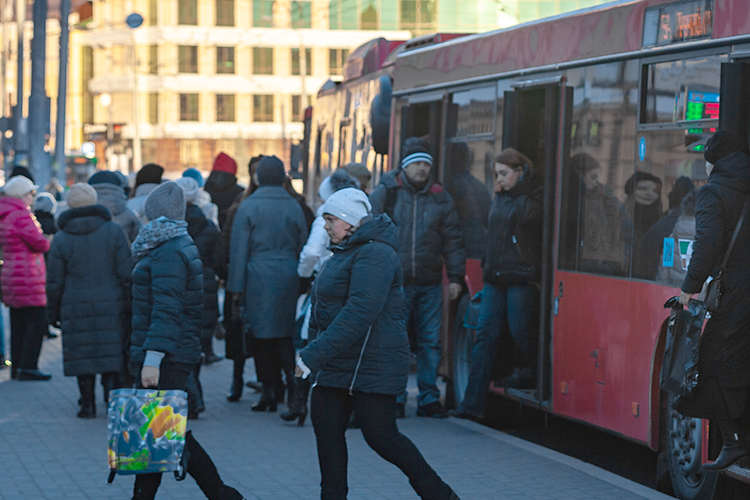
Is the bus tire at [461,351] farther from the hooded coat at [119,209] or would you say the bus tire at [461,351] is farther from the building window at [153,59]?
the building window at [153,59]

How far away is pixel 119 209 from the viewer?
35.7ft

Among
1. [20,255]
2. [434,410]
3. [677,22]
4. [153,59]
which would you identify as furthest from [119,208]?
[153,59]

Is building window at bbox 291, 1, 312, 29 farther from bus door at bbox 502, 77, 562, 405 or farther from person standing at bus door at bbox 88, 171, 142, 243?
bus door at bbox 502, 77, 562, 405

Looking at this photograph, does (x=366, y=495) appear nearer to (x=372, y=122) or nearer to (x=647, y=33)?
(x=647, y=33)

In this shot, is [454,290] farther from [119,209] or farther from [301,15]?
[301,15]

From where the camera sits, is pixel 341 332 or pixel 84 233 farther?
pixel 84 233

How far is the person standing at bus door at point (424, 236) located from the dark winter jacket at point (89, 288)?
1923 mm

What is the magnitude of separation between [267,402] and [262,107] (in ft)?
228

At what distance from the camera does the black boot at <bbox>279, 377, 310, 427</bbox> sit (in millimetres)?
9305


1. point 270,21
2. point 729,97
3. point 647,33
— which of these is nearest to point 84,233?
point 647,33

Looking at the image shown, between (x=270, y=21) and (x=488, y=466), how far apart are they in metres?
71.5

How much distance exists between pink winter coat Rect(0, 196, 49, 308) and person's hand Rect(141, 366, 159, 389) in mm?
5572

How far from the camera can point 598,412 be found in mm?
8102

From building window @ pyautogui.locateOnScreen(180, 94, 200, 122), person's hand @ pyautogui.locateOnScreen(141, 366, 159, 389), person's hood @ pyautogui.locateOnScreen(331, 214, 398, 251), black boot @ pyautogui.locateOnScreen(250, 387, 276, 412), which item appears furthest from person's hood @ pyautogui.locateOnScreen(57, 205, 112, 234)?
building window @ pyautogui.locateOnScreen(180, 94, 200, 122)
